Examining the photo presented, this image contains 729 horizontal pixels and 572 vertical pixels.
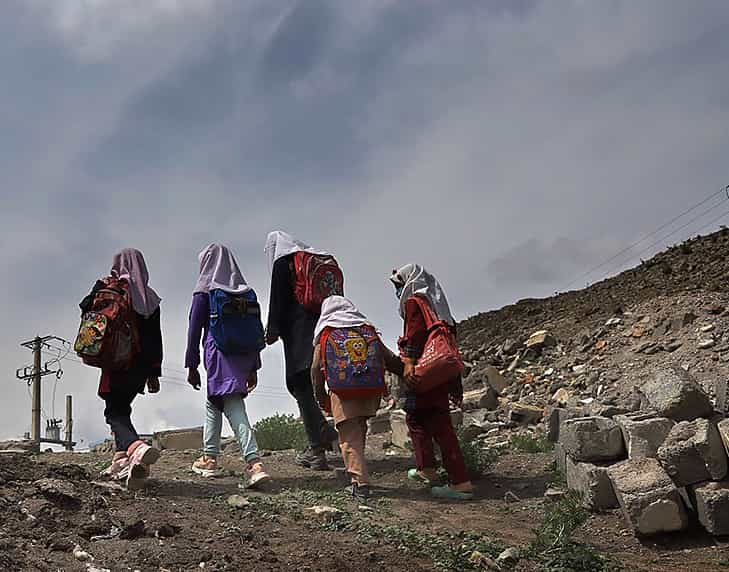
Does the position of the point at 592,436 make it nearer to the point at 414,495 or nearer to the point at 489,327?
the point at 414,495

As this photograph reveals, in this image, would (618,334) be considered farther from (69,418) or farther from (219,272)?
(69,418)

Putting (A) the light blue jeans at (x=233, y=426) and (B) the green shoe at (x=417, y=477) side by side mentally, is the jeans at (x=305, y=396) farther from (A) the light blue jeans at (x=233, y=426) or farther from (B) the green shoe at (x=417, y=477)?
(B) the green shoe at (x=417, y=477)

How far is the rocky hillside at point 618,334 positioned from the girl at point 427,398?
12.6ft

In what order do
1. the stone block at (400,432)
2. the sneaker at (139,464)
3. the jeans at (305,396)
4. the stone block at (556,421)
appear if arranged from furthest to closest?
the stone block at (400,432) → the stone block at (556,421) → the jeans at (305,396) → the sneaker at (139,464)

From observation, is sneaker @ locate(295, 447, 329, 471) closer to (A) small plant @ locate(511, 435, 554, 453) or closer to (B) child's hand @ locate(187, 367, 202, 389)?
(B) child's hand @ locate(187, 367, 202, 389)

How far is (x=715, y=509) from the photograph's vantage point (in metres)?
5.46

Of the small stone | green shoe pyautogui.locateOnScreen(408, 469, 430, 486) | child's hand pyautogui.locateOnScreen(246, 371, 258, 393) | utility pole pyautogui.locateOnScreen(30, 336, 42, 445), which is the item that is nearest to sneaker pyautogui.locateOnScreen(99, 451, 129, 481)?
the small stone

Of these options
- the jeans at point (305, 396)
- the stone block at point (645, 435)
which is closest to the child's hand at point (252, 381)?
the jeans at point (305, 396)

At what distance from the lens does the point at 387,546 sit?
5148mm

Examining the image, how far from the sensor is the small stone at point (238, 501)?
5891 mm

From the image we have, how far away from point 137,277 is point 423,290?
234 centimetres

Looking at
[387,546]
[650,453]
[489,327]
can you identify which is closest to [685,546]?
[650,453]

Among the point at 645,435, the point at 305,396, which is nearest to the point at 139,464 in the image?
the point at 305,396

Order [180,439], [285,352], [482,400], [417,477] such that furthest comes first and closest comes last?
[482,400] < [180,439] < [285,352] < [417,477]
